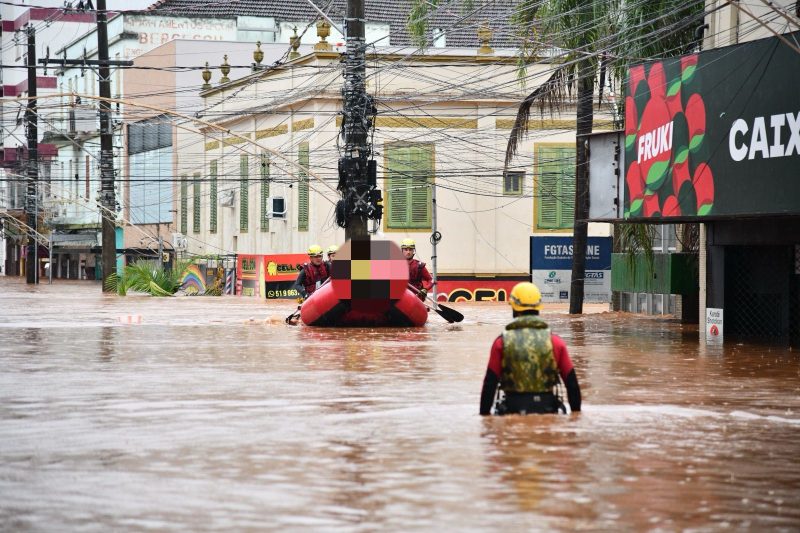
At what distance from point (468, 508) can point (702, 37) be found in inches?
801

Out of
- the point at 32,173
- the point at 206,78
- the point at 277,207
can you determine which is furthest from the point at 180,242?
the point at 32,173

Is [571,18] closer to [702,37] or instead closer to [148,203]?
[702,37]

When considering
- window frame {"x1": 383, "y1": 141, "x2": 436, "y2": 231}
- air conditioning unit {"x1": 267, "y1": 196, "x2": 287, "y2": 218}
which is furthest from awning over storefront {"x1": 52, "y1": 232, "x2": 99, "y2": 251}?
window frame {"x1": 383, "y1": 141, "x2": 436, "y2": 231}

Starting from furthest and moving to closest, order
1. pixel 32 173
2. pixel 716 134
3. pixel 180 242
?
pixel 32 173, pixel 180 242, pixel 716 134

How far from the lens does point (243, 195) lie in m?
54.3

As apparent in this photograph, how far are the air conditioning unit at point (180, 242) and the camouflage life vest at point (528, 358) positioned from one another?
4987 cm

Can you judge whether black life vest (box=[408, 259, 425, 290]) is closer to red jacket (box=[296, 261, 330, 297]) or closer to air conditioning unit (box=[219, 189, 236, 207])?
red jacket (box=[296, 261, 330, 297])

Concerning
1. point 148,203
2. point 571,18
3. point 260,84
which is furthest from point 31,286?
point 571,18

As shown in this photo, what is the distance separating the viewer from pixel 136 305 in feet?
141

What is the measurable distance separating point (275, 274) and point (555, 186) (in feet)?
30.2

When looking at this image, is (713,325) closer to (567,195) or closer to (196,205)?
(567,195)

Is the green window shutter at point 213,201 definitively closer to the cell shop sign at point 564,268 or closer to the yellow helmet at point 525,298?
the cell shop sign at point 564,268

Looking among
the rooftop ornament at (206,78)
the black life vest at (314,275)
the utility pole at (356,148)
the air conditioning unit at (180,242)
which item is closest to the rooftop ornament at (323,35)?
the rooftop ornament at (206,78)

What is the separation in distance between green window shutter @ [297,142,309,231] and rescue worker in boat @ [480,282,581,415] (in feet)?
114
